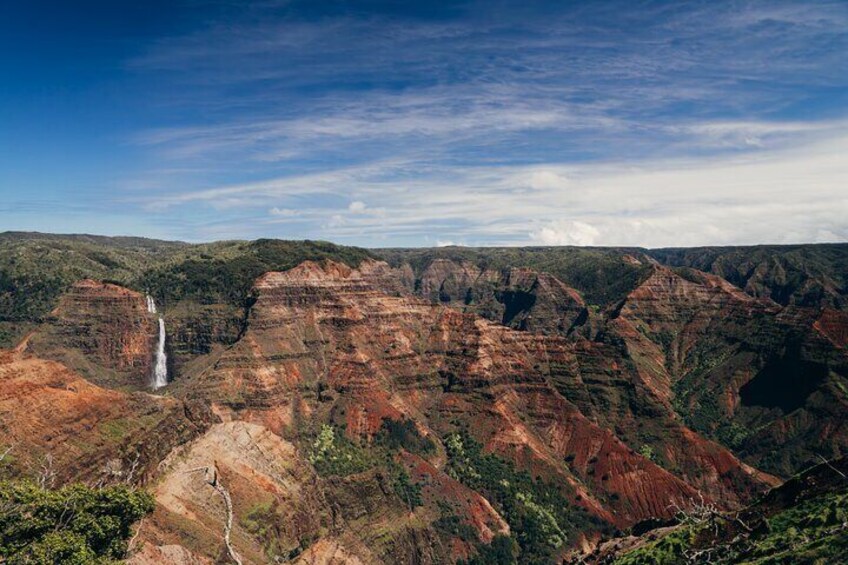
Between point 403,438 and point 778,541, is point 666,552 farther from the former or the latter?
point 403,438

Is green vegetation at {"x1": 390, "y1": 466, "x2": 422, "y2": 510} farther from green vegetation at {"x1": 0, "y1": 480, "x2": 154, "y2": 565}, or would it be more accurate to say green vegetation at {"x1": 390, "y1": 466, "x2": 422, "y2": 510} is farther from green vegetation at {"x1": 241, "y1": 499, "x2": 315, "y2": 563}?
green vegetation at {"x1": 0, "y1": 480, "x2": 154, "y2": 565}

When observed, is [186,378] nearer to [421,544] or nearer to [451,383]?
[451,383]

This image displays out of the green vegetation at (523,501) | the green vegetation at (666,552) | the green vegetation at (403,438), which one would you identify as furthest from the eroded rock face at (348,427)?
the green vegetation at (666,552)

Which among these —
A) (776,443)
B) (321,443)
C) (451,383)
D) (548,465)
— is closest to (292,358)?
(321,443)

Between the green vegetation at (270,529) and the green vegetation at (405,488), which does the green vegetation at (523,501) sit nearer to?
the green vegetation at (405,488)

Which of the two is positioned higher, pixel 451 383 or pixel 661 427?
pixel 451 383

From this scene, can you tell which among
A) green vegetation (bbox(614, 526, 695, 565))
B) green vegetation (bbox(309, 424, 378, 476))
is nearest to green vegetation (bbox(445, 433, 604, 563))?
green vegetation (bbox(309, 424, 378, 476))

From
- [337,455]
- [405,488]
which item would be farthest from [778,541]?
[337,455]
